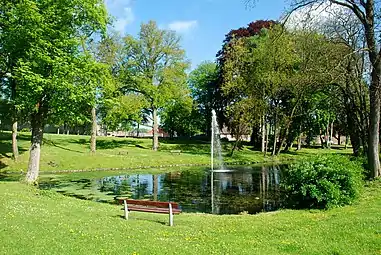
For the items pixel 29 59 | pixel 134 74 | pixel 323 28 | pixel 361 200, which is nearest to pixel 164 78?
pixel 134 74

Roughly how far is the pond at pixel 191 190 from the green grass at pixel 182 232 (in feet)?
13.4

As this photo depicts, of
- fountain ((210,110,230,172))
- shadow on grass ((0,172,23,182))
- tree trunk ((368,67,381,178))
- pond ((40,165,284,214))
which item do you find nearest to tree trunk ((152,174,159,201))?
pond ((40,165,284,214))

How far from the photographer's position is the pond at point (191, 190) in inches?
789

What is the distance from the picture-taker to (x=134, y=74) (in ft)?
172

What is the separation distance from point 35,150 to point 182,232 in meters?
14.4

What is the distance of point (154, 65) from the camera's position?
2115 inches

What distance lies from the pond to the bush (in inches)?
76.3

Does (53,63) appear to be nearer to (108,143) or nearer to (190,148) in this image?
(108,143)

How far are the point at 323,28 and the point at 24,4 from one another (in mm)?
19749

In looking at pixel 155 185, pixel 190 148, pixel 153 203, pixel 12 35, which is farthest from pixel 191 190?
pixel 190 148

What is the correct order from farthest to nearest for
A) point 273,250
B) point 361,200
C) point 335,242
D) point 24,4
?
point 24,4 < point 361,200 < point 335,242 < point 273,250

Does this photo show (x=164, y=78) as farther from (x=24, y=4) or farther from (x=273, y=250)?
(x=273, y=250)

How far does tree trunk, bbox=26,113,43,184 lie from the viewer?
22.9 m

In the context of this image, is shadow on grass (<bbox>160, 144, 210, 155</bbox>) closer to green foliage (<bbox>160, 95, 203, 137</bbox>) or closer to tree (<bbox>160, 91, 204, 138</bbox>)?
tree (<bbox>160, 91, 204, 138</bbox>)
